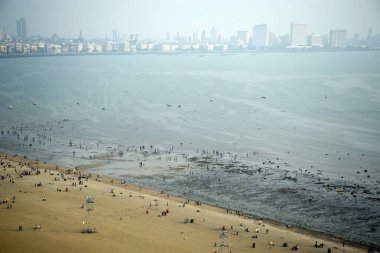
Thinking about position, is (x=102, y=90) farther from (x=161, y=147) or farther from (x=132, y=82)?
(x=161, y=147)

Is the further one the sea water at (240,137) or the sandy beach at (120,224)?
the sea water at (240,137)

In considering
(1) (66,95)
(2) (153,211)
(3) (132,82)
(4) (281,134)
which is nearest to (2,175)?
(2) (153,211)

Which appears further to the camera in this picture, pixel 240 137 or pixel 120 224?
pixel 240 137

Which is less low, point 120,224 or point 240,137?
point 240,137
